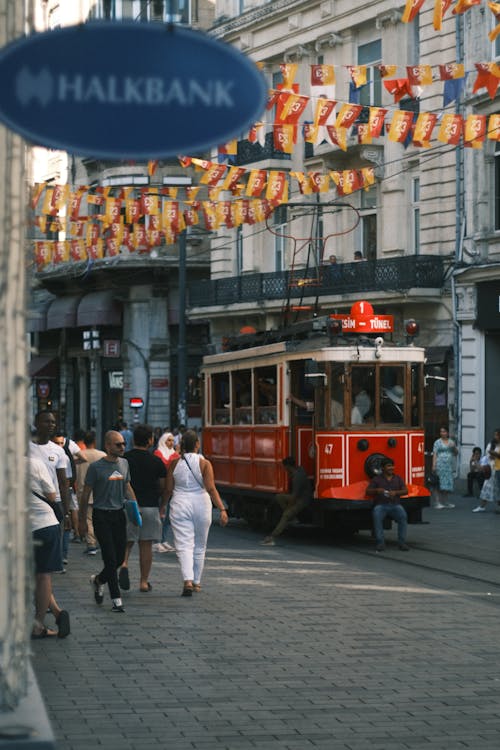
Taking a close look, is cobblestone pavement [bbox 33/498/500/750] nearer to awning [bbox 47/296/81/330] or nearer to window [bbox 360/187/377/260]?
window [bbox 360/187/377/260]

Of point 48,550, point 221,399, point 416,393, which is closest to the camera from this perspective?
point 48,550

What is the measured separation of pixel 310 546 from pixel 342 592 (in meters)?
6.22

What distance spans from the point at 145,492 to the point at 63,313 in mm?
38410

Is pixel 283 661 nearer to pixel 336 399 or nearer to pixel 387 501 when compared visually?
pixel 387 501

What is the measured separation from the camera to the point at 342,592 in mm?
15156

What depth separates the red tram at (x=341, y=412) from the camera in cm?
2120

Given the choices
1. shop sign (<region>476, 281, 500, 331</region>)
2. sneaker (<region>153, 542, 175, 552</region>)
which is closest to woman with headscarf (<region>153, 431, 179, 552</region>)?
sneaker (<region>153, 542, 175, 552</region>)

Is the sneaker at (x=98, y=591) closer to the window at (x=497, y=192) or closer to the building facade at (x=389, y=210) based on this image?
the building facade at (x=389, y=210)

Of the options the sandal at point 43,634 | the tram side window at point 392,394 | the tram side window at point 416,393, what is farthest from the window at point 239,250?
the sandal at point 43,634

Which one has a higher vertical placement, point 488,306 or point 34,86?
point 488,306

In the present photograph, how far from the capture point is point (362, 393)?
21609 millimetres

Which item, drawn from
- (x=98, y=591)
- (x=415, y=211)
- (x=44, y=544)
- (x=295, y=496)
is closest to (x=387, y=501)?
(x=295, y=496)

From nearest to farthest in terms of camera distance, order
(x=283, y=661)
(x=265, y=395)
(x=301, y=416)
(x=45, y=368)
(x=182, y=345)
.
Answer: (x=283, y=661)
(x=301, y=416)
(x=265, y=395)
(x=182, y=345)
(x=45, y=368)

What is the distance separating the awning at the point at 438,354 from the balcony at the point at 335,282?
144cm
